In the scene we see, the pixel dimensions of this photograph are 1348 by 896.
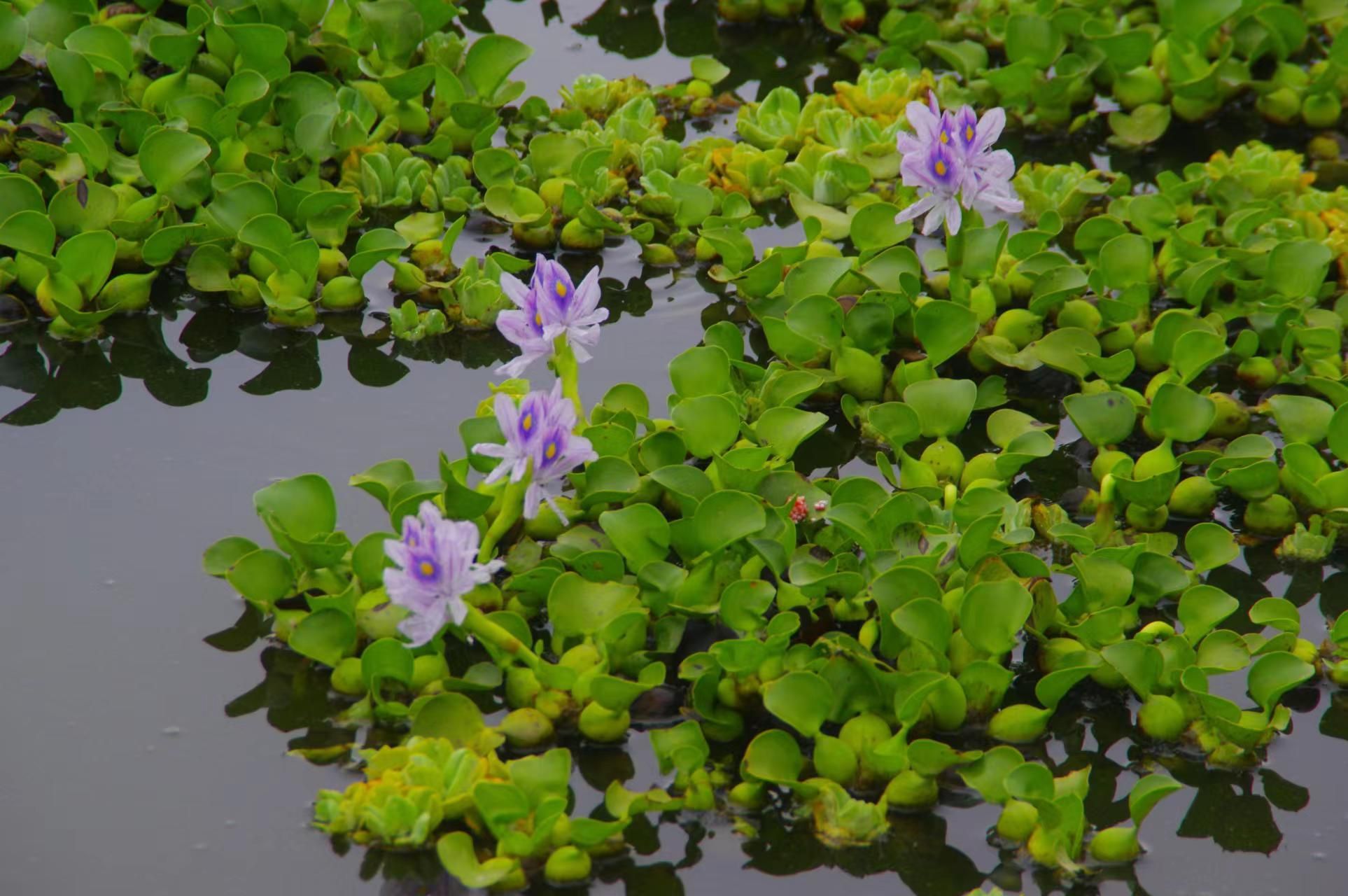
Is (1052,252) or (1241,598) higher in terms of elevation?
(1052,252)

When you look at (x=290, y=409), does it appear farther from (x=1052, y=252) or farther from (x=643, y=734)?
(x=1052, y=252)

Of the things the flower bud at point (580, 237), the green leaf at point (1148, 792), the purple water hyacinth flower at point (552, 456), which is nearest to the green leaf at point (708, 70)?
the flower bud at point (580, 237)

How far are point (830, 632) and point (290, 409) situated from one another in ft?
4.14

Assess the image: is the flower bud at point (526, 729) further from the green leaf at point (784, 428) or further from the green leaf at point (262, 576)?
the green leaf at point (784, 428)

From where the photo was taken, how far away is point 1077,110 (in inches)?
157

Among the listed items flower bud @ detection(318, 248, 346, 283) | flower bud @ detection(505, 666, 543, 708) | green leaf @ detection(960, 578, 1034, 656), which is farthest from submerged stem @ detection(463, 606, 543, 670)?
flower bud @ detection(318, 248, 346, 283)

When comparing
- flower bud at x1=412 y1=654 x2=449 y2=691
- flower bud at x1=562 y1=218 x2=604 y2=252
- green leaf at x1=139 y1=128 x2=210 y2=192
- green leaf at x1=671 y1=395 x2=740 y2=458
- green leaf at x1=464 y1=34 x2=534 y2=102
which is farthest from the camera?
green leaf at x1=464 y1=34 x2=534 y2=102

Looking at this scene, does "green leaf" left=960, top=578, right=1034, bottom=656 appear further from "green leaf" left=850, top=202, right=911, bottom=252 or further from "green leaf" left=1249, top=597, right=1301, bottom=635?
"green leaf" left=850, top=202, right=911, bottom=252

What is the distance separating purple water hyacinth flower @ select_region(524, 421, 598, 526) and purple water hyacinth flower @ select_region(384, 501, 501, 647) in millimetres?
213

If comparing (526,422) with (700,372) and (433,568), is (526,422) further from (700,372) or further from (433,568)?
(700,372)

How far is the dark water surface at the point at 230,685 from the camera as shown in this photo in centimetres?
199

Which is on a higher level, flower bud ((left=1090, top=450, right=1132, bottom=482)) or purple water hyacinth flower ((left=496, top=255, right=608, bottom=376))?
purple water hyacinth flower ((left=496, top=255, right=608, bottom=376))

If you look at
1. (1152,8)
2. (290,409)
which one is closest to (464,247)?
(290,409)

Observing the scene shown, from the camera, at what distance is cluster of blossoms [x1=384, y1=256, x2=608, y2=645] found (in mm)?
1875
